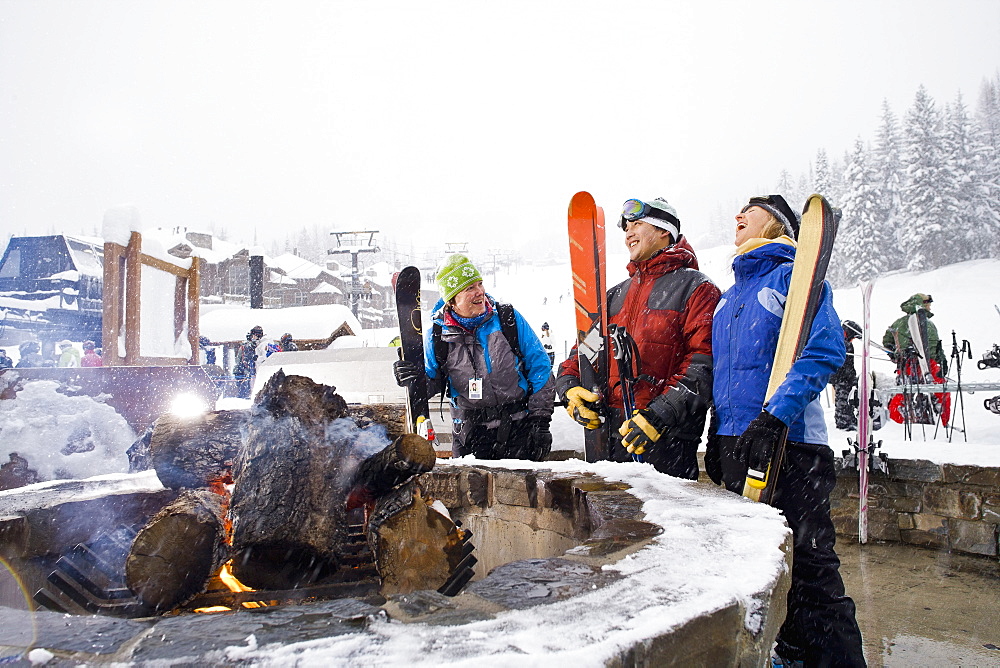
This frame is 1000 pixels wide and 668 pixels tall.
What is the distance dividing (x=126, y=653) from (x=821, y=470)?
230cm

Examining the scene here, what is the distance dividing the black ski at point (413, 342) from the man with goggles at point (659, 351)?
0.95 meters

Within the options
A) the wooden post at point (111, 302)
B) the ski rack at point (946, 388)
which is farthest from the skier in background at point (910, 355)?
the wooden post at point (111, 302)

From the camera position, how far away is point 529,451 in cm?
370

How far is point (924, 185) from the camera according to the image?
110 ft

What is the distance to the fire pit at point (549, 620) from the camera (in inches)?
41.1

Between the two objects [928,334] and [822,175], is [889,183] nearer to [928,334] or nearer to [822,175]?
[822,175]

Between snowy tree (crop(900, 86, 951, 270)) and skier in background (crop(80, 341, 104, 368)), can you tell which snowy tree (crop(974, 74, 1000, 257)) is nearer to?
snowy tree (crop(900, 86, 951, 270))

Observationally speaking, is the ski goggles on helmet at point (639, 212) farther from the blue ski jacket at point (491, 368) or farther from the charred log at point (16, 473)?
the charred log at point (16, 473)

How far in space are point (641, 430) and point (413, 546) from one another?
1079mm

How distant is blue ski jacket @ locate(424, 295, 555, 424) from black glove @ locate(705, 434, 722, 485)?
3.68ft

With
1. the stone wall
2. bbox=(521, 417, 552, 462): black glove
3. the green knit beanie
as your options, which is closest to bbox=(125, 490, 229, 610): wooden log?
the green knit beanie

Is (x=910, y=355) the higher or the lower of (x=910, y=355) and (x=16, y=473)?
the higher

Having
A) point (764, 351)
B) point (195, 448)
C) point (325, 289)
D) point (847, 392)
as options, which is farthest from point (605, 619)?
point (325, 289)

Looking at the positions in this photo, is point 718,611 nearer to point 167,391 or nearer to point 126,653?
point 126,653
